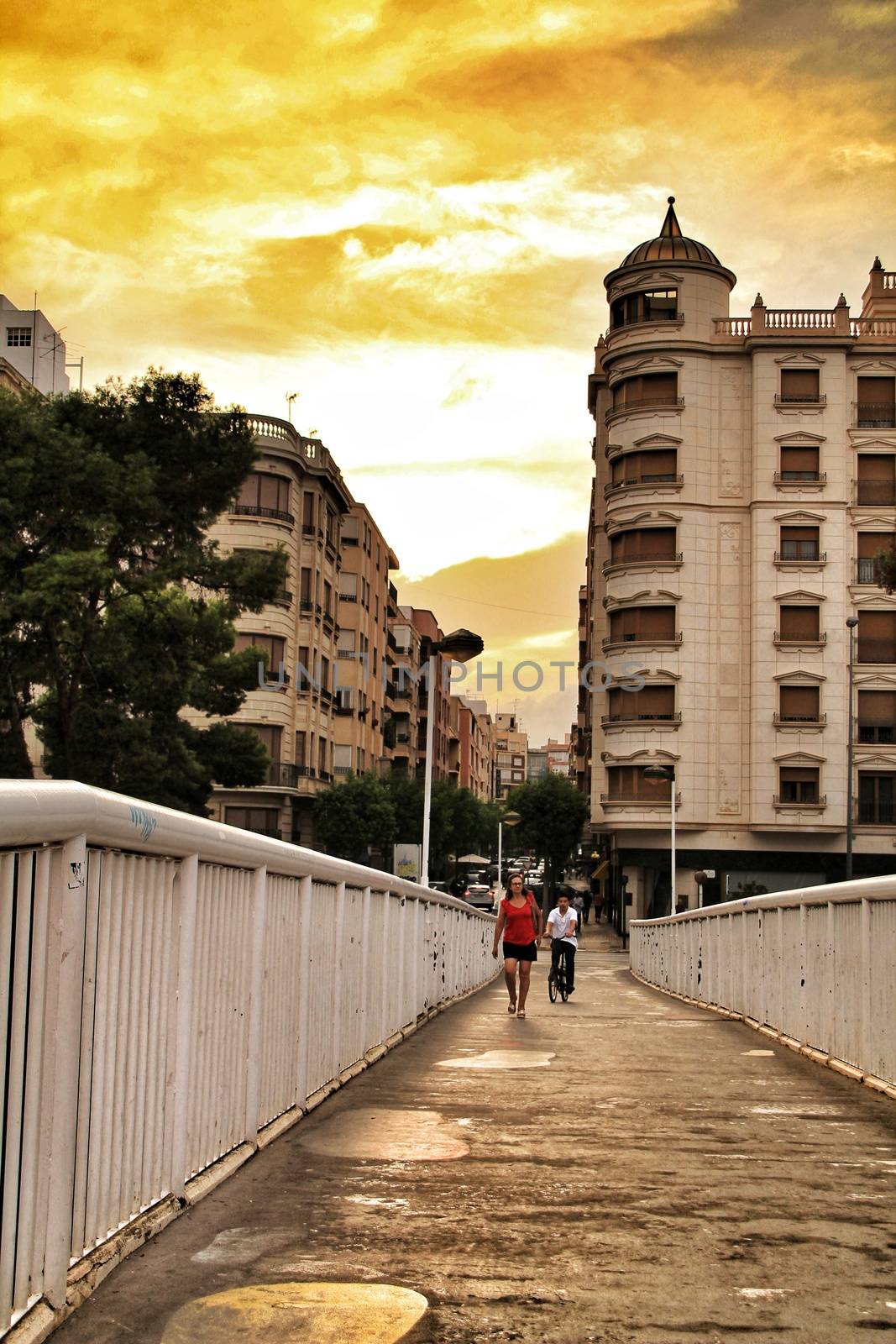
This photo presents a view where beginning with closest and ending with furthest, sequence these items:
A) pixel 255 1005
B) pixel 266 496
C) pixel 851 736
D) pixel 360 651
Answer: pixel 255 1005, pixel 851 736, pixel 266 496, pixel 360 651

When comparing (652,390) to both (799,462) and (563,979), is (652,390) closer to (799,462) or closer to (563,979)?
(799,462)

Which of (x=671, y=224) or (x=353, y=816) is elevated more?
(x=671, y=224)

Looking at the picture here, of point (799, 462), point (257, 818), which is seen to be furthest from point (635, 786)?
point (257, 818)

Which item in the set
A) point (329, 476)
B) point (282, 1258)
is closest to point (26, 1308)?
point (282, 1258)

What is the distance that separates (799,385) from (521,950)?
45091 mm

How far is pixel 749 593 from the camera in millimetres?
58625

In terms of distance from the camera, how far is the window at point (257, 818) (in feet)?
190

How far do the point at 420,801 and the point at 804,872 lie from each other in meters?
22.7

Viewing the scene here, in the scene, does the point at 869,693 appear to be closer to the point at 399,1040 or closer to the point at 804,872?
the point at 804,872

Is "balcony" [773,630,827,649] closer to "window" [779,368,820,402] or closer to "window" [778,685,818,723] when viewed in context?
"window" [778,685,818,723]

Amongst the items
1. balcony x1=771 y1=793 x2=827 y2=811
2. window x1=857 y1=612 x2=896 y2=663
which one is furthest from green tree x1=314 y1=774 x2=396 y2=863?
window x1=857 y1=612 x2=896 y2=663

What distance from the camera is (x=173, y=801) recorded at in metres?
33.8

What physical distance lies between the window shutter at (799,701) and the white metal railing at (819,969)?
3960 cm

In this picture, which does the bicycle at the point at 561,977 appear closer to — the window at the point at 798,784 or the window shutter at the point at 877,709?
the window at the point at 798,784
